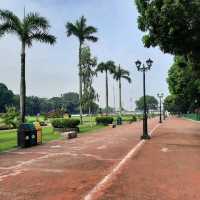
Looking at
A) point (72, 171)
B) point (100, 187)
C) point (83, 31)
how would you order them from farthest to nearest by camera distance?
point (83, 31) < point (72, 171) < point (100, 187)

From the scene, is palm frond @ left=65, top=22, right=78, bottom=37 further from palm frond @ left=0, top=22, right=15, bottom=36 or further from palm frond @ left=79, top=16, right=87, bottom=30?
palm frond @ left=0, top=22, right=15, bottom=36

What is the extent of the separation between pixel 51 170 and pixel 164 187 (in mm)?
4466

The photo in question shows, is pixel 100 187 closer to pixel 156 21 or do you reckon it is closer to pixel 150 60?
pixel 156 21

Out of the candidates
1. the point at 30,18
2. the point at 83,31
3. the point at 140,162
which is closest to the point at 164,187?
the point at 140,162

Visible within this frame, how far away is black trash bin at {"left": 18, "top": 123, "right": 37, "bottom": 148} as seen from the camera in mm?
23578

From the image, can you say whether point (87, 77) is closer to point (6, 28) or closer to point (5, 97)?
point (6, 28)

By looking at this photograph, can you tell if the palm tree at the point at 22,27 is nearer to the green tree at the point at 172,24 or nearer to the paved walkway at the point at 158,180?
the green tree at the point at 172,24

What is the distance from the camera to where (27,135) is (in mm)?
24109

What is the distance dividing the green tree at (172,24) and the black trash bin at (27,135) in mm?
8639

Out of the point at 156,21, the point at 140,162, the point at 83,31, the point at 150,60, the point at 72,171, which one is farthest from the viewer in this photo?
the point at 83,31

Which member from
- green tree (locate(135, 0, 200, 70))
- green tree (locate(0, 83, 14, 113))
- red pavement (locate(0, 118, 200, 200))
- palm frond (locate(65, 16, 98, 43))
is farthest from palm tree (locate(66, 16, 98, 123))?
green tree (locate(0, 83, 14, 113))

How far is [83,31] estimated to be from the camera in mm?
61062

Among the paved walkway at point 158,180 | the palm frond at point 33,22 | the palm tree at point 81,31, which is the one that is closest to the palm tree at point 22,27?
the palm frond at point 33,22

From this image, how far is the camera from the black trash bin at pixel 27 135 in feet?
77.4
